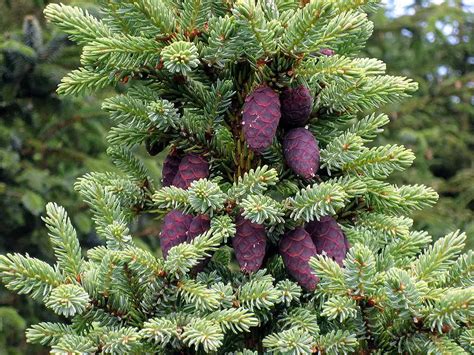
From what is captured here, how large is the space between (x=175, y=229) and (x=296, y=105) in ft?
1.25

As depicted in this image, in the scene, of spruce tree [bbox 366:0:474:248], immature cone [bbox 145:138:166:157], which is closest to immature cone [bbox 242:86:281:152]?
immature cone [bbox 145:138:166:157]

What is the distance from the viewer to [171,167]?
5.33 feet

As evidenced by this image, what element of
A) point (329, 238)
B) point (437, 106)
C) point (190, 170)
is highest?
point (190, 170)

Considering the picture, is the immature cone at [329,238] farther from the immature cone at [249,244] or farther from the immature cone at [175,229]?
the immature cone at [175,229]

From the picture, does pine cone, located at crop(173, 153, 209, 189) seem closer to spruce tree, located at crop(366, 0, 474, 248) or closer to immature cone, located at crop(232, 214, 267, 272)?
immature cone, located at crop(232, 214, 267, 272)

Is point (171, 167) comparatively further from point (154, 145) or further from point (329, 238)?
point (329, 238)

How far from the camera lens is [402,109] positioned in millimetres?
7348

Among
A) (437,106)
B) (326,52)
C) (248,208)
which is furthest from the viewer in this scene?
(437,106)

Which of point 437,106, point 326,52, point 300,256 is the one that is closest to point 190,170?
point 300,256

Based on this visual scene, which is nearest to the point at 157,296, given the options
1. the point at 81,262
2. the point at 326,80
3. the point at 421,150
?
the point at 81,262

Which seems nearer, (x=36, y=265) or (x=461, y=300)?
(x=461, y=300)

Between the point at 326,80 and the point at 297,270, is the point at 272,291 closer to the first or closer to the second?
the point at 297,270

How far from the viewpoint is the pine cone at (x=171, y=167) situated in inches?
63.7

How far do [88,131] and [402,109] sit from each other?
367cm
